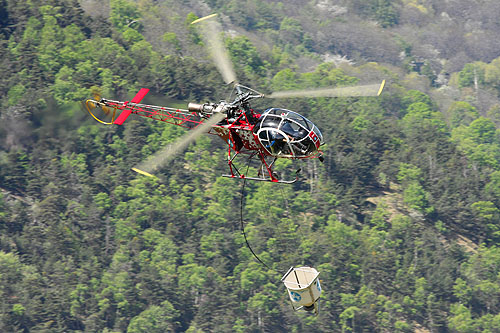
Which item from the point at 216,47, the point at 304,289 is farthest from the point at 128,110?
the point at 304,289

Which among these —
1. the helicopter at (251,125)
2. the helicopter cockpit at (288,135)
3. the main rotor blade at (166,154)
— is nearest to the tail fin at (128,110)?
the helicopter at (251,125)

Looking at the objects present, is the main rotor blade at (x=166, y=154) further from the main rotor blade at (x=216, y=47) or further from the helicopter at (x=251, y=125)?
the main rotor blade at (x=216, y=47)

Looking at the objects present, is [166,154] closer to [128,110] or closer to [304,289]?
[128,110]

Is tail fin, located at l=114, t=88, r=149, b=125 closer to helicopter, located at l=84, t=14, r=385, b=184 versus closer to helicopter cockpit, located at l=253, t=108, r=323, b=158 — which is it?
helicopter, located at l=84, t=14, r=385, b=184

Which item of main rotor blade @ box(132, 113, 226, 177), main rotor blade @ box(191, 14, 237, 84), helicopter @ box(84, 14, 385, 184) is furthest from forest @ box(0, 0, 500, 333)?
main rotor blade @ box(132, 113, 226, 177)

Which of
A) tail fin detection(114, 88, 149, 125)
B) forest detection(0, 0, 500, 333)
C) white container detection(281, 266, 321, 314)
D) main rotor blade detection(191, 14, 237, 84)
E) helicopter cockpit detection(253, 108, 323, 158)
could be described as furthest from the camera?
forest detection(0, 0, 500, 333)

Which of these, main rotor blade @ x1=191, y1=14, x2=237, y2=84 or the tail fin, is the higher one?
main rotor blade @ x1=191, y1=14, x2=237, y2=84
